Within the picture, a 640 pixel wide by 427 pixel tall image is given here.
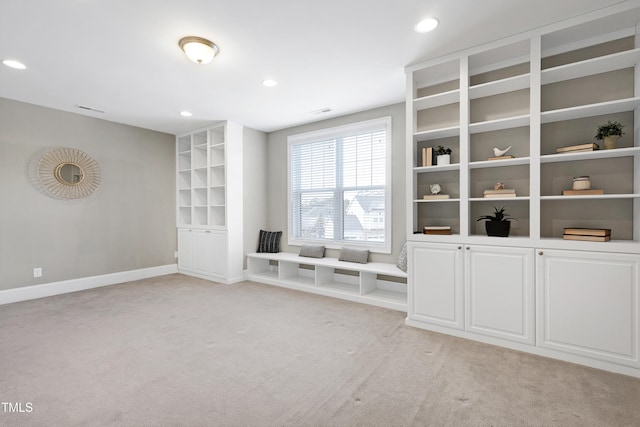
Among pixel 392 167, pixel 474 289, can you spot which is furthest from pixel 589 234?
pixel 392 167

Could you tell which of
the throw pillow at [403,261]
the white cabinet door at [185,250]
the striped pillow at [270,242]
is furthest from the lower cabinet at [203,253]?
the throw pillow at [403,261]

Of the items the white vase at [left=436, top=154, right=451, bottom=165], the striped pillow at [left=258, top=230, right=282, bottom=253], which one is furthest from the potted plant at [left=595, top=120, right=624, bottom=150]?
the striped pillow at [left=258, top=230, right=282, bottom=253]

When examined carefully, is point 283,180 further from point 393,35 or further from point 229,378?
point 229,378

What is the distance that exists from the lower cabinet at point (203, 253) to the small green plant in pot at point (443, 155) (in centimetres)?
346

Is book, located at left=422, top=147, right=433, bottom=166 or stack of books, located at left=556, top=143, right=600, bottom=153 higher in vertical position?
book, located at left=422, top=147, right=433, bottom=166

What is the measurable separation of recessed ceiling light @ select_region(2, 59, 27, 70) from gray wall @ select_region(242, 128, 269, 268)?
9.10ft

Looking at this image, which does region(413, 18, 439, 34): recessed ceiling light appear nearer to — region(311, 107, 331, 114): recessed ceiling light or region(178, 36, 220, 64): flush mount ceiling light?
region(178, 36, 220, 64): flush mount ceiling light

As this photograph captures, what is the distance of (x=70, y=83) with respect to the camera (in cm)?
342

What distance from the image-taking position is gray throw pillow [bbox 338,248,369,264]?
425cm

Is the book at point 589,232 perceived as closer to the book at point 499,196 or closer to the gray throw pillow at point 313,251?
the book at point 499,196

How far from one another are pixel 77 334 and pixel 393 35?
3.97 m

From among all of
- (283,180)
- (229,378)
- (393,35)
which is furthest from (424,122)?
(229,378)

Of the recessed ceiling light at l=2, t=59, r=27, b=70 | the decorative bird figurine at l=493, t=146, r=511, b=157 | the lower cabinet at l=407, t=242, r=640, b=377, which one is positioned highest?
the recessed ceiling light at l=2, t=59, r=27, b=70

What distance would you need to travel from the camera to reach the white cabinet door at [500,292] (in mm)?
2508
